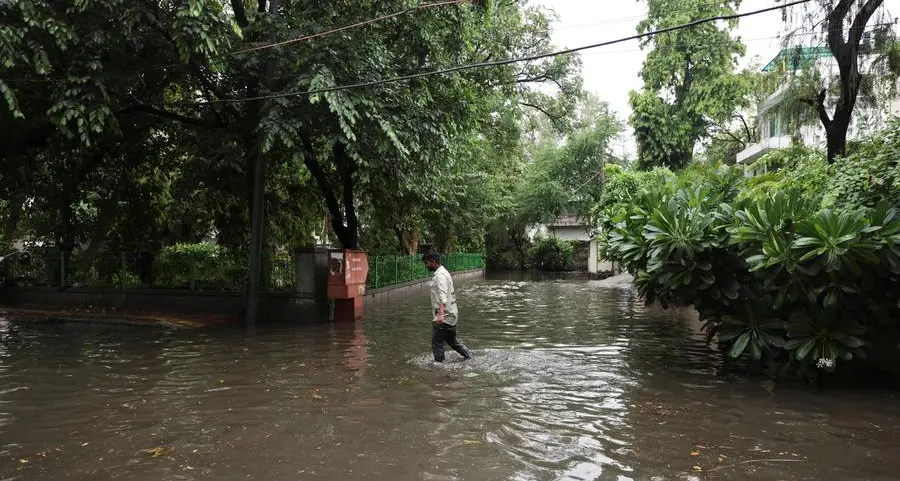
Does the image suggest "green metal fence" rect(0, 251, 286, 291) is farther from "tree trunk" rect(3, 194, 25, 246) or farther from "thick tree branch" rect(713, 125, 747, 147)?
"thick tree branch" rect(713, 125, 747, 147)

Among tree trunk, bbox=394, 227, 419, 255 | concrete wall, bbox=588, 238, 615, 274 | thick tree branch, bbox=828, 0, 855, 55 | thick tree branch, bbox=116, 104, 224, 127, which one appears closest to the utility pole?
thick tree branch, bbox=116, 104, 224, 127

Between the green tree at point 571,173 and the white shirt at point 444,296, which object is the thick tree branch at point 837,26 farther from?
the green tree at point 571,173

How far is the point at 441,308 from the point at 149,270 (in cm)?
1081

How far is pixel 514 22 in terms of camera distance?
67.5ft

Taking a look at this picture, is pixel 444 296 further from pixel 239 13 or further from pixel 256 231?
pixel 239 13

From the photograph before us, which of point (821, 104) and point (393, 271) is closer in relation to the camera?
point (821, 104)

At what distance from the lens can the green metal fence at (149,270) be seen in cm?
1486

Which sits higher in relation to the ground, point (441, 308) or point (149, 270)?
point (149, 270)

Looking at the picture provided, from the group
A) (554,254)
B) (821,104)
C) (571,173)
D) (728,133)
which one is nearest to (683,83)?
(728,133)

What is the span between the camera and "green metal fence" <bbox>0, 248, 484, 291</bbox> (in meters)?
14.9

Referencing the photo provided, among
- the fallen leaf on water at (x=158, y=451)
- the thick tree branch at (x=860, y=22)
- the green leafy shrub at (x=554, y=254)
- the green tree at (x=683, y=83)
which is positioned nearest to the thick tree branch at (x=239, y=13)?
the fallen leaf on water at (x=158, y=451)

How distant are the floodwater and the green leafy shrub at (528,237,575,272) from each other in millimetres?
37401

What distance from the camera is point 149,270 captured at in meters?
16.2

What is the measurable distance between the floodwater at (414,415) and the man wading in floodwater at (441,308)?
446 millimetres
